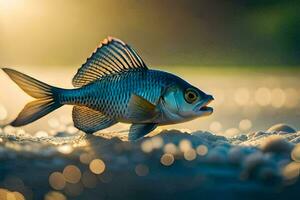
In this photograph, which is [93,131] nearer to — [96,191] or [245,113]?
[96,191]

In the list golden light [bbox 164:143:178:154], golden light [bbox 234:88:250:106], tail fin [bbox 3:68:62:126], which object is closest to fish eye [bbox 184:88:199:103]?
golden light [bbox 164:143:178:154]

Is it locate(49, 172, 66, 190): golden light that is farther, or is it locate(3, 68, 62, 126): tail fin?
locate(3, 68, 62, 126): tail fin

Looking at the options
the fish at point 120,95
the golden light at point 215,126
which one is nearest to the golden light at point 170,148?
the fish at point 120,95

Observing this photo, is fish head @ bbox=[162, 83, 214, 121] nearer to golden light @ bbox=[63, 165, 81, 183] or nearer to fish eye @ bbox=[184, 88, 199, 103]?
fish eye @ bbox=[184, 88, 199, 103]

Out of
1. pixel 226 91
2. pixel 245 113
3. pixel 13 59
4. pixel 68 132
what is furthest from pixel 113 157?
pixel 13 59

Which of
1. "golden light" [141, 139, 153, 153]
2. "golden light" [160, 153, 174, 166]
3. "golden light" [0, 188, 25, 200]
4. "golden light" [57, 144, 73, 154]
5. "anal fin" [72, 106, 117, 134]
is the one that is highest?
"anal fin" [72, 106, 117, 134]
